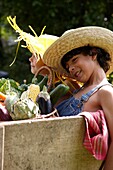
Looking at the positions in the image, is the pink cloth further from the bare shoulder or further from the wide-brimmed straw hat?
the wide-brimmed straw hat

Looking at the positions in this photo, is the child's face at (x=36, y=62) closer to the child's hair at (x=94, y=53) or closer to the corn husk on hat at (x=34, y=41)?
the corn husk on hat at (x=34, y=41)

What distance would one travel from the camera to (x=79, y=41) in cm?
278

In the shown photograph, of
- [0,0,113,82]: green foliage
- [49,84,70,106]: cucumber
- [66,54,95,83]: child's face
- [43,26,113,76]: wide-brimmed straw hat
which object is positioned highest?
[0,0,113,82]: green foliage

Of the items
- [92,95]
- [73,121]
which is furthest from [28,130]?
[92,95]

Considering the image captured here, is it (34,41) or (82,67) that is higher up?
(34,41)

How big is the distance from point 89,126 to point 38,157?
0.31 meters

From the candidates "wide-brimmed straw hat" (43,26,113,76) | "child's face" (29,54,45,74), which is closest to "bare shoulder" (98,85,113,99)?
"wide-brimmed straw hat" (43,26,113,76)

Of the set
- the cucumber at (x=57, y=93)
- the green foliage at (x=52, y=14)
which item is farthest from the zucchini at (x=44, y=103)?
the green foliage at (x=52, y=14)

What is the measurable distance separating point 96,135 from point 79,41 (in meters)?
0.60

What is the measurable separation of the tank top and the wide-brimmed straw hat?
249 millimetres

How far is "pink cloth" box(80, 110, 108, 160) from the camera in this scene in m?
2.41

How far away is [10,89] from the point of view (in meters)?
2.81

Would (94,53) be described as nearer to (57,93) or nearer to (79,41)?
(79,41)

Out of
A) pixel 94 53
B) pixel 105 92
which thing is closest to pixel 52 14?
pixel 94 53
